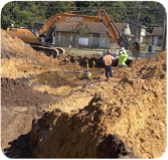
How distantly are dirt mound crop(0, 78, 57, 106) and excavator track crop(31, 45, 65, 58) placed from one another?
2148 mm

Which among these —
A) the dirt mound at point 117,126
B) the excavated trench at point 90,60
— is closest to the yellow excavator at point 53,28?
the excavated trench at point 90,60

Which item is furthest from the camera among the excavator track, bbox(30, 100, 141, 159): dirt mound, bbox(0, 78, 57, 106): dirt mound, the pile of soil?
bbox(0, 78, 57, 106): dirt mound

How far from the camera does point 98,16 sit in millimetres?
9797

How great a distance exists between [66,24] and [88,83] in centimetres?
277

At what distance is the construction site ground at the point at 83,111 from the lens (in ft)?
18.1

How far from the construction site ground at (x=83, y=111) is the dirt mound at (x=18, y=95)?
0.03 meters

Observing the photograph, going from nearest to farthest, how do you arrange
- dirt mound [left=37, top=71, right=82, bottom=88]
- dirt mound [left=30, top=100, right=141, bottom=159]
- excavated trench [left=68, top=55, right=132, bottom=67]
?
dirt mound [left=30, top=100, right=141, bottom=159] → excavated trench [left=68, top=55, right=132, bottom=67] → dirt mound [left=37, top=71, right=82, bottom=88]

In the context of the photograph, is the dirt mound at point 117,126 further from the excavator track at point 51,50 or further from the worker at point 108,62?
the excavator track at point 51,50

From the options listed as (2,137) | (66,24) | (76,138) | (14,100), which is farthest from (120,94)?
(14,100)

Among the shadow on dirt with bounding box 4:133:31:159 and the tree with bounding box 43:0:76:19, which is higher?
the tree with bounding box 43:0:76:19

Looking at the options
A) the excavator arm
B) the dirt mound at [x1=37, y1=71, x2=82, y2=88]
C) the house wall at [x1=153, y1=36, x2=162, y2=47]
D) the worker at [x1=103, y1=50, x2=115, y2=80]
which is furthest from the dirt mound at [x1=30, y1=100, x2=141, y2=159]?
the excavator arm

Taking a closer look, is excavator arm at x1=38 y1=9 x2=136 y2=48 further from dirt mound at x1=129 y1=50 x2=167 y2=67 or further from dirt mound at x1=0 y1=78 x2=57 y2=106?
dirt mound at x1=0 y1=78 x2=57 y2=106

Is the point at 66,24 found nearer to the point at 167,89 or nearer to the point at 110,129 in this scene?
the point at 167,89

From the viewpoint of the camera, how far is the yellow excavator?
31.1ft
